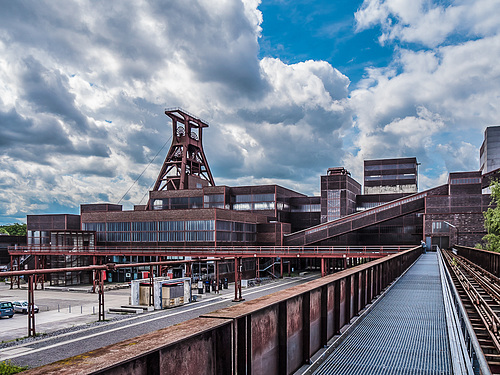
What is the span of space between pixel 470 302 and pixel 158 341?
15077 millimetres

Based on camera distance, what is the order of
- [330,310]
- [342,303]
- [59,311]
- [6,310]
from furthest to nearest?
[59,311], [6,310], [342,303], [330,310]

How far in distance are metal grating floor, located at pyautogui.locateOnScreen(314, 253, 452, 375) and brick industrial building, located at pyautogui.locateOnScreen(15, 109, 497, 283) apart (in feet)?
144

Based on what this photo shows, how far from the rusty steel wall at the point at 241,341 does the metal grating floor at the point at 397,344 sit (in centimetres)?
53

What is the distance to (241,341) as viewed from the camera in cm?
489

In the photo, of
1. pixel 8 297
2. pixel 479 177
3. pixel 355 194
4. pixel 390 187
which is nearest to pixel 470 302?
pixel 8 297

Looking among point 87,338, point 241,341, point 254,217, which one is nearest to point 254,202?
point 254,217

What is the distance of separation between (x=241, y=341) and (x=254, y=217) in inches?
2363

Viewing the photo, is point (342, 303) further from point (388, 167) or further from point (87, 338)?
point (388, 167)

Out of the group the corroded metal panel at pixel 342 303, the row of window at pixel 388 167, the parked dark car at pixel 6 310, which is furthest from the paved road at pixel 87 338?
the row of window at pixel 388 167

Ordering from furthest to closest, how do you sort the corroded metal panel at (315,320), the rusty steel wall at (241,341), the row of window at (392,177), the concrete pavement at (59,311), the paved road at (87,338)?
the row of window at (392,177) → the concrete pavement at (59,311) → the paved road at (87,338) → the corroded metal panel at (315,320) → the rusty steel wall at (241,341)

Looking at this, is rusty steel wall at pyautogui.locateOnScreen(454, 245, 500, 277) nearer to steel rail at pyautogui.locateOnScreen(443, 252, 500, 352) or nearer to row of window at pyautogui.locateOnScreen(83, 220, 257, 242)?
steel rail at pyautogui.locateOnScreen(443, 252, 500, 352)

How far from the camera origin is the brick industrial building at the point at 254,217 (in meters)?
56.4

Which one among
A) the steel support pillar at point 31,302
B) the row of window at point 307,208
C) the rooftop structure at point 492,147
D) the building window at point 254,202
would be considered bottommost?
the steel support pillar at point 31,302

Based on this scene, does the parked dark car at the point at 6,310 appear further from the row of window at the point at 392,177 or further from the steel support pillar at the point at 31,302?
the row of window at the point at 392,177
